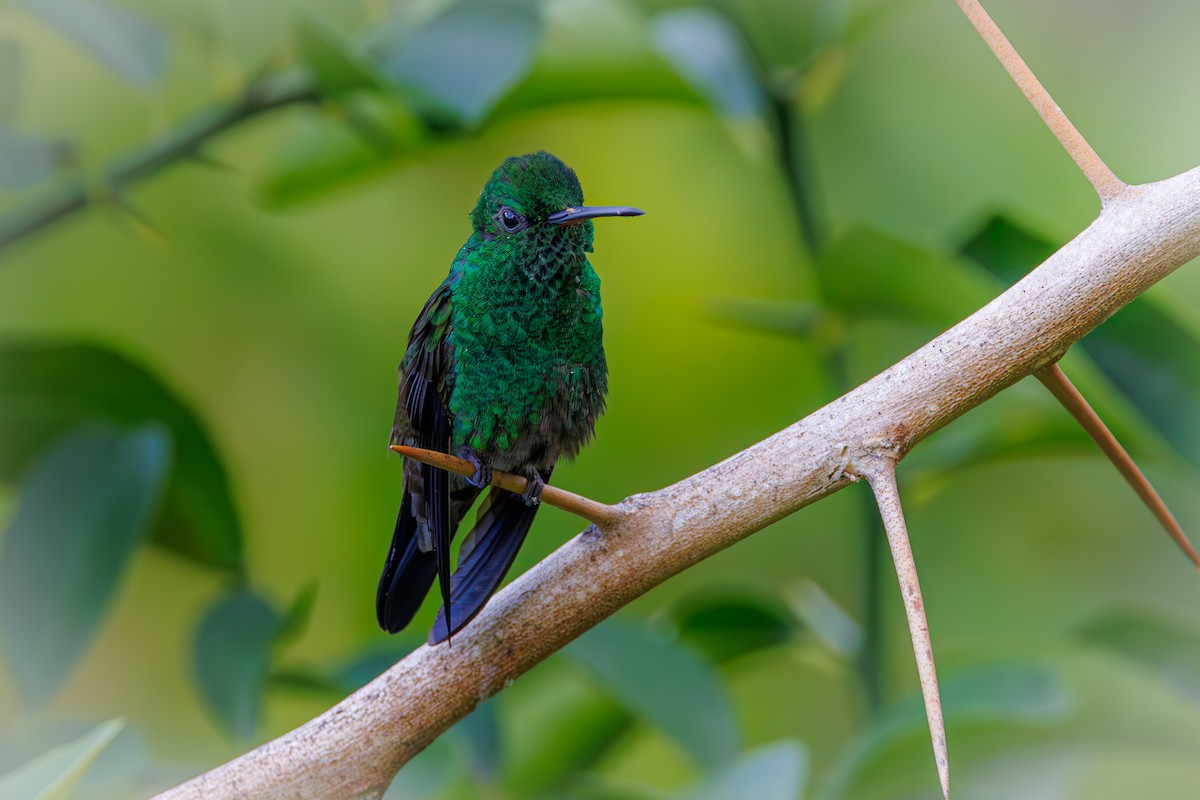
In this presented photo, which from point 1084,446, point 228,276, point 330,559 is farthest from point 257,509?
point 1084,446

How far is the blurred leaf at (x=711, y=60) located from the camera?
40.7 inches

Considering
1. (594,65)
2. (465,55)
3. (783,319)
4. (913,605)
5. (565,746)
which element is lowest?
(913,605)

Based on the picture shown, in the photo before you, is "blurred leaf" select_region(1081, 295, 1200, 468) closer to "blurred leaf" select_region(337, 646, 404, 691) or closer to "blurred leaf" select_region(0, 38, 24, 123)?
"blurred leaf" select_region(337, 646, 404, 691)

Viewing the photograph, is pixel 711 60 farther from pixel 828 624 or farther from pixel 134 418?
pixel 134 418

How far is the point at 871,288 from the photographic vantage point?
990mm

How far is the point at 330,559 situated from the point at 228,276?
0.40m

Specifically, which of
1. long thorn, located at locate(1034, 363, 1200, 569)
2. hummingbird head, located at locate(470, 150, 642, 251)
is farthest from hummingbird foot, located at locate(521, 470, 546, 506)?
long thorn, located at locate(1034, 363, 1200, 569)

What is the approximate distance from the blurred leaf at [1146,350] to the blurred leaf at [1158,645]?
0.26 m

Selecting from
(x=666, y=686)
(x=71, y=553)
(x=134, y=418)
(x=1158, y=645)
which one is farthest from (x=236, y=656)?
(x=1158, y=645)

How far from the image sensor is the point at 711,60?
1.04 m

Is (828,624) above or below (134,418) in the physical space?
below

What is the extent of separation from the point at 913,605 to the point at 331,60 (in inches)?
27.5

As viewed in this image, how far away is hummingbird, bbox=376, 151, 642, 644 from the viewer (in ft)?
2.04

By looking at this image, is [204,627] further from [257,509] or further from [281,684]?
[257,509]
